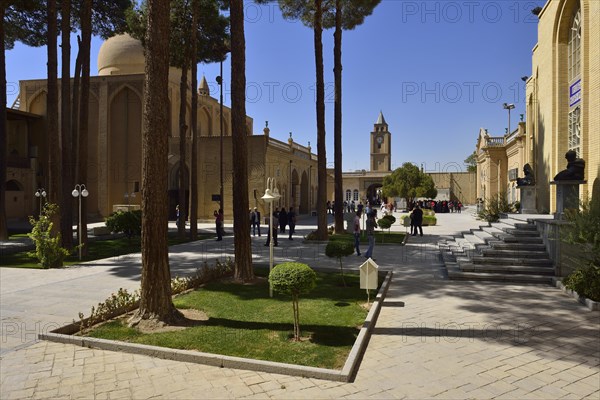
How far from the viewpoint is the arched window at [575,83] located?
14820 millimetres

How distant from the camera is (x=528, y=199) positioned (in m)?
16.9

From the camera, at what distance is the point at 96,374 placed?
195 inches

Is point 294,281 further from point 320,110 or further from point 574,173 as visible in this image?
point 320,110

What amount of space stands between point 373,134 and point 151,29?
83459 mm

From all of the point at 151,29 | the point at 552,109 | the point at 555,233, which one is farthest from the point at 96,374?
the point at 552,109

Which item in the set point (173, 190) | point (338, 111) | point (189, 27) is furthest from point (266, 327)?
point (173, 190)

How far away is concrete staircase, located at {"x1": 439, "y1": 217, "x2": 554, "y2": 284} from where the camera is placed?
10148 millimetres

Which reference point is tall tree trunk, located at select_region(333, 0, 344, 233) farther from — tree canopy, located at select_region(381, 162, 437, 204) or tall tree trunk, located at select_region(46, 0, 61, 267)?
tree canopy, located at select_region(381, 162, 437, 204)

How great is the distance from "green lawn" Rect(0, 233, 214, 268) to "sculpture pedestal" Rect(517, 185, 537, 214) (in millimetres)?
14053

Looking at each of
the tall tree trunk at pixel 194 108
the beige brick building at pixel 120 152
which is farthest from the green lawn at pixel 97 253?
the beige brick building at pixel 120 152

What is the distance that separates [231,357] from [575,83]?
15427 mm

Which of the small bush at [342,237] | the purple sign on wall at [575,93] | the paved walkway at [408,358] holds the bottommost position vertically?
the paved walkway at [408,358]

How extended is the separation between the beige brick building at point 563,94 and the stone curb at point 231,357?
30.3 ft

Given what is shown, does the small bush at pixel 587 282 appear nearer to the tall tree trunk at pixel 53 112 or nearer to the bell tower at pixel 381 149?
the tall tree trunk at pixel 53 112
